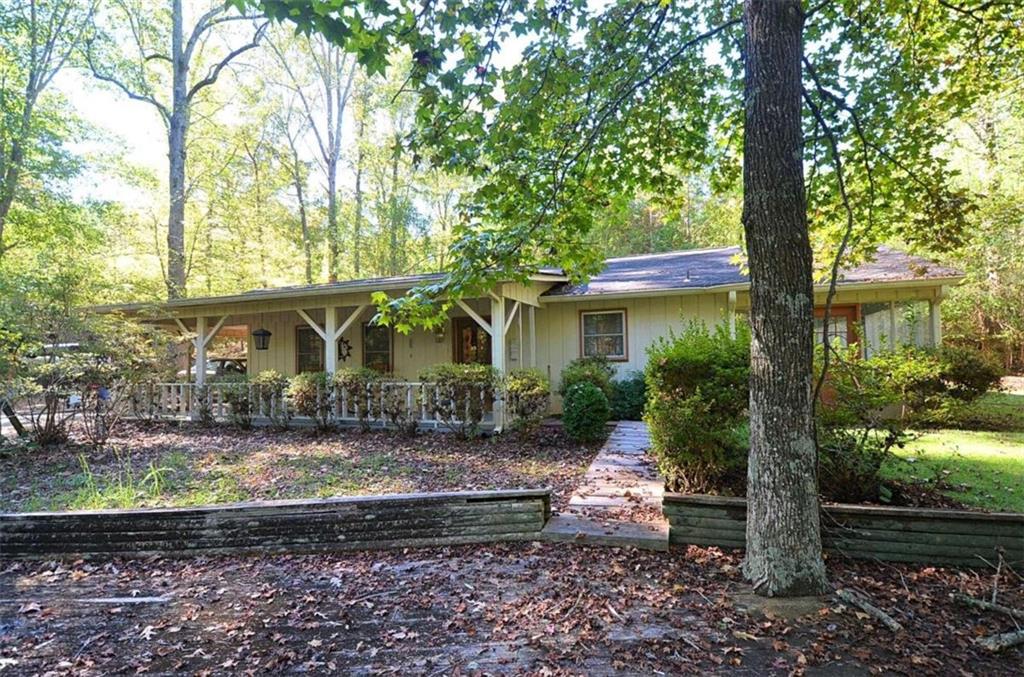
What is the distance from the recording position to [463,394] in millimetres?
8281

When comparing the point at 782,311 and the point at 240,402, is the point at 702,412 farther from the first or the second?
the point at 240,402

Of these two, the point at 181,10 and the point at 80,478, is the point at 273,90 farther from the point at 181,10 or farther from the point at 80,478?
the point at 80,478

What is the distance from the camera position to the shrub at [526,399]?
310 inches

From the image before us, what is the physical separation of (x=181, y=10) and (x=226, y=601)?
19.7 m

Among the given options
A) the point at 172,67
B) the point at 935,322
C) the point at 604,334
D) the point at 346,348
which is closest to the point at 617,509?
the point at 604,334

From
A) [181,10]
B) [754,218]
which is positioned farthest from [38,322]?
[181,10]

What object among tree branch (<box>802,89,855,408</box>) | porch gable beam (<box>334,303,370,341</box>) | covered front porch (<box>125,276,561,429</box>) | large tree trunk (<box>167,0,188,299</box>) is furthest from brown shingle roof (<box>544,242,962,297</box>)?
large tree trunk (<box>167,0,188,299</box>)

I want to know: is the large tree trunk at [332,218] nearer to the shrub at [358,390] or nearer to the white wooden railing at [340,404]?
the white wooden railing at [340,404]

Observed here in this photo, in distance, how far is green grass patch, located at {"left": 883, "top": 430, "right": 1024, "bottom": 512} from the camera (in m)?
4.36

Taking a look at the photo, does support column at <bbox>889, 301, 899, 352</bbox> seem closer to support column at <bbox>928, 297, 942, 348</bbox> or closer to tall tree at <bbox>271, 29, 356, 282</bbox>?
support column at <bbox>928, 297, 942, 348</bbox>

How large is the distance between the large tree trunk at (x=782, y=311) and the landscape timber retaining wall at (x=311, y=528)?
1694mm

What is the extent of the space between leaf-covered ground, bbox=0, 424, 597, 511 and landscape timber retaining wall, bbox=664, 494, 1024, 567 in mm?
2202

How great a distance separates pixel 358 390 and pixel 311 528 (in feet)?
17.5

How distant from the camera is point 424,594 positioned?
10.4 feet
